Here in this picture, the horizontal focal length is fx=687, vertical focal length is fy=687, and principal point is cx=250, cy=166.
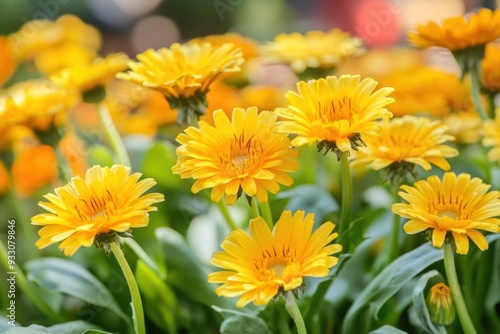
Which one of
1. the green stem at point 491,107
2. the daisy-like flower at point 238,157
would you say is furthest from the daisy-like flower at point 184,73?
the green stem at point 491,107

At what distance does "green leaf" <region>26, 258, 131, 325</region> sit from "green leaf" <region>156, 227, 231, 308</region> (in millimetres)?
52

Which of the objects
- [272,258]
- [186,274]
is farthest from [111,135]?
[272,258]

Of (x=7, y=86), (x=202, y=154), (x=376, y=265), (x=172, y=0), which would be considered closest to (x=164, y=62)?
(x=202, y=154)

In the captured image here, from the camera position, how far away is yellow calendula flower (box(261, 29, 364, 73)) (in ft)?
2.01

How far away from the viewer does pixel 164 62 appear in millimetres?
502

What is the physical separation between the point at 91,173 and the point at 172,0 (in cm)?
185

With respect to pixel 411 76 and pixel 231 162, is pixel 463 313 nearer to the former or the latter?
pixel 231 162

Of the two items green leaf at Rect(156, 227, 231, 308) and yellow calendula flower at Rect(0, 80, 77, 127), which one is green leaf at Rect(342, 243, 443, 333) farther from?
yellow calendula flower at Rect(0, 80, 77, 127)

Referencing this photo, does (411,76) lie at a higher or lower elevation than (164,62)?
lower

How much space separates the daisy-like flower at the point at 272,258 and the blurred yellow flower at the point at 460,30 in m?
0.20

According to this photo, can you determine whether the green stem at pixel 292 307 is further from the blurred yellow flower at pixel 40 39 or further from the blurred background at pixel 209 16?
the blurred background at pixel 209 16

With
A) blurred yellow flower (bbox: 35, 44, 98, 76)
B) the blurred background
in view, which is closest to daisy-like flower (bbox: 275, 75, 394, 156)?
blurred yellow flower (bbox: 35, 44, 98, 76)

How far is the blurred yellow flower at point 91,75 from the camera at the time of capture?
60 cm

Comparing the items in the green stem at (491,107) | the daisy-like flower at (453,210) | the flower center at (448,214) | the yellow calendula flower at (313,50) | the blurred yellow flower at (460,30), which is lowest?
the green stem at (491,107)
